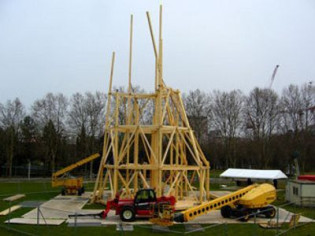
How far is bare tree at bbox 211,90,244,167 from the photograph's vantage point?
56.3 metres

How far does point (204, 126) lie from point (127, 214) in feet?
140

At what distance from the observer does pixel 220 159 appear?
68438 mm

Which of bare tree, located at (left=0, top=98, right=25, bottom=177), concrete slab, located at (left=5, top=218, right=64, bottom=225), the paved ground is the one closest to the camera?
concrete slab, located at (left=5, top=218, right=64, bottom=225)

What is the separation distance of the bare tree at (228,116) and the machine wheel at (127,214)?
39317 millimetres

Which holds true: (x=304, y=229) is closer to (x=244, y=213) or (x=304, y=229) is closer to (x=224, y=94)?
(x=244, y=213)

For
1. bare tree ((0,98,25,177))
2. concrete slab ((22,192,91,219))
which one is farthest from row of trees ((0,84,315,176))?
concrete slab ((22,192,91,219))

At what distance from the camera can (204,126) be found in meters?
59.0

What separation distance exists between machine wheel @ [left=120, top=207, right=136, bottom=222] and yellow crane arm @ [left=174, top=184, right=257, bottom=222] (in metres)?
2.39

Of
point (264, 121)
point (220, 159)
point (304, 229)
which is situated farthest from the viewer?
point (220, 159)

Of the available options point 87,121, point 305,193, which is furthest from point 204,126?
point 305,193

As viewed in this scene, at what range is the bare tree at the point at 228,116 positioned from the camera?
185 feet

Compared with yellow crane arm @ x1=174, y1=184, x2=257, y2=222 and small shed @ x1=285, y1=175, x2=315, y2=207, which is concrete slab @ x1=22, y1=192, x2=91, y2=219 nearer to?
yellow crane arm @ x1=174, y1=184, x2=257, y2=222

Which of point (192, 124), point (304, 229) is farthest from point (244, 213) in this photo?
point (192, 124)

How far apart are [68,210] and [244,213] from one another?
10274 mm
